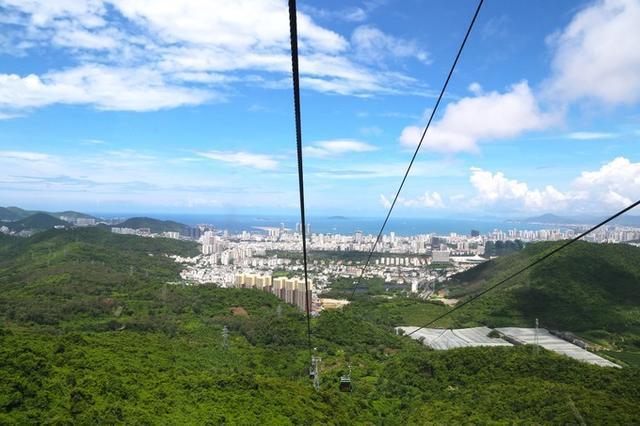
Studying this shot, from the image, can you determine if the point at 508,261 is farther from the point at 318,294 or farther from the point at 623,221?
the point at 623,221

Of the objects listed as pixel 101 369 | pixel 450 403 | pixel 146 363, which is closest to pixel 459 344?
pixel 450 403

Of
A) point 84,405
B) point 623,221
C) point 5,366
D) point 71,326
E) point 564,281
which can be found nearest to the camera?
point 84,405

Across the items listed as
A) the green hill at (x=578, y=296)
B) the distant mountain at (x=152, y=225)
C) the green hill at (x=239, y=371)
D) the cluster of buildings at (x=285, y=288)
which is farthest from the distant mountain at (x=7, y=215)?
the green hill at (x=578, y=296)

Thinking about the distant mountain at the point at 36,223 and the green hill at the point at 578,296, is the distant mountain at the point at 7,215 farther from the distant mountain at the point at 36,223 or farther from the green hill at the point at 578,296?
the green hill at the point at 578,296

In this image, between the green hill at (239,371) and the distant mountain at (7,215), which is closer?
the green hill at (239,371)

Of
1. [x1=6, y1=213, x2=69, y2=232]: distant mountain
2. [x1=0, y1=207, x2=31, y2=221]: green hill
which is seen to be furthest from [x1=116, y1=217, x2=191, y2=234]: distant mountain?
[x1=0, y1=207, x2=31, y2=221]: green hill
